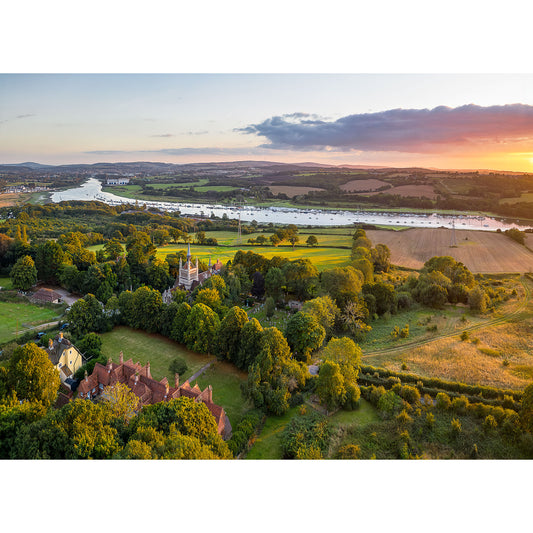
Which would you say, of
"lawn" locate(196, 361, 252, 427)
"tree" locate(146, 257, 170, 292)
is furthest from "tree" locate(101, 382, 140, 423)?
"tree" locate(146, 257, 170, 292)

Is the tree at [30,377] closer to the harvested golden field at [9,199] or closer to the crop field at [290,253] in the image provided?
the crop field at [290,253]

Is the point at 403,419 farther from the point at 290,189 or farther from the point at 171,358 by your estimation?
the point at 290,189

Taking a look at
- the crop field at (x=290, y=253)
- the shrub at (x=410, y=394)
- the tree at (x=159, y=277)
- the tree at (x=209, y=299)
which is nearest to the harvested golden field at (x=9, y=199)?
the crop field at (x=290, y=253)

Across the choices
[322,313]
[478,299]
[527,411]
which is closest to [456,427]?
[527,411]

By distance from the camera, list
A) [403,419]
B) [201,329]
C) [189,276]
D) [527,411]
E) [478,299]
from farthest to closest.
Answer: [189,276]
[478,299]
[201,329]
[403,419]
[527,411]

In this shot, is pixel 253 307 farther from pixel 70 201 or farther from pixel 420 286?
pixel 70 201

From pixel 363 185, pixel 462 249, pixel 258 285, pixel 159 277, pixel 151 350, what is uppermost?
pixel 363 185

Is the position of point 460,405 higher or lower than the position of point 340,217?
lower
